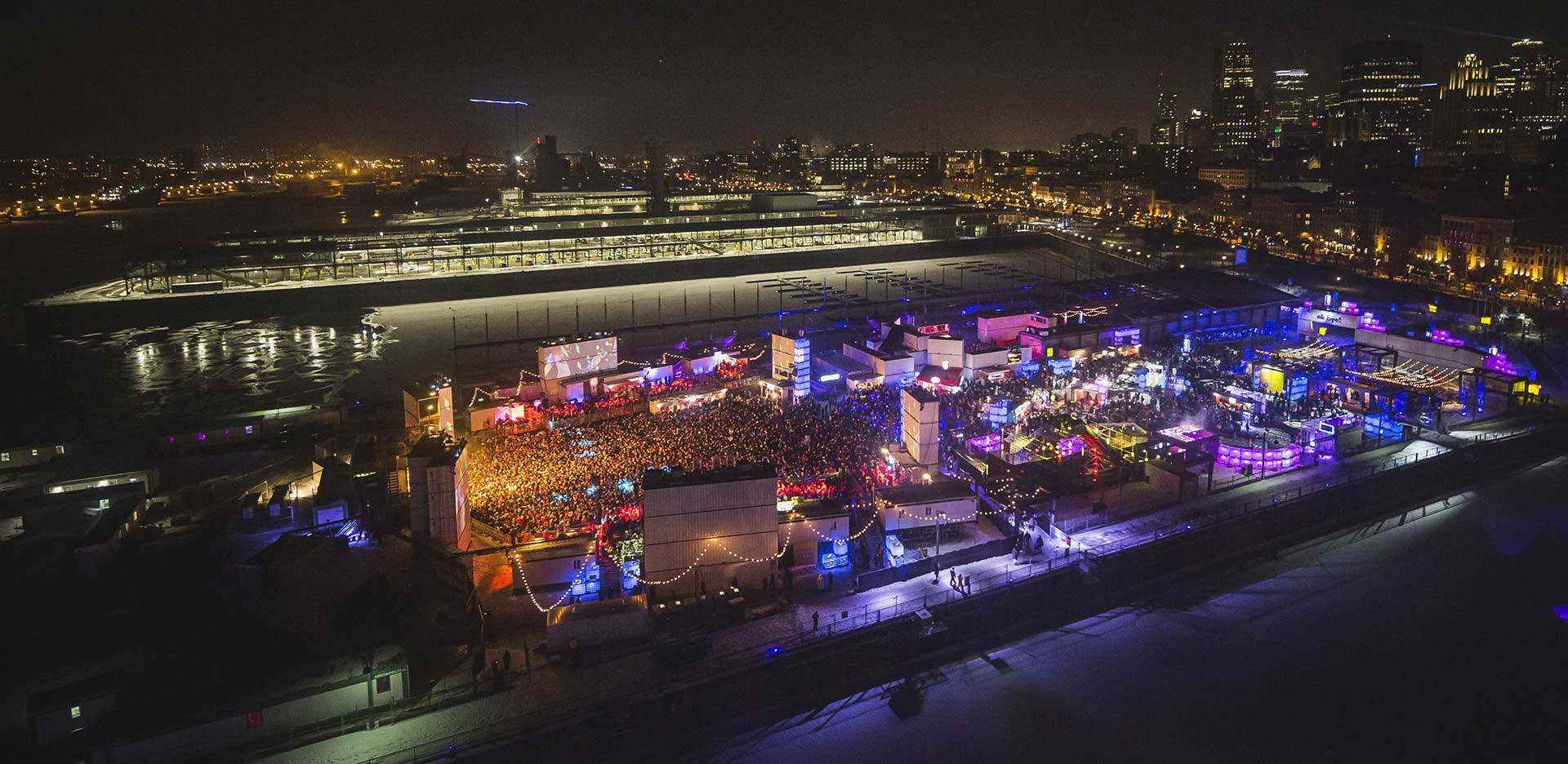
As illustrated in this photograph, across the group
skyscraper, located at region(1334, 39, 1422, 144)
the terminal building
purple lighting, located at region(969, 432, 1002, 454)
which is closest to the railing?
purple lighting, located at region(969, 432, 1002, 454)

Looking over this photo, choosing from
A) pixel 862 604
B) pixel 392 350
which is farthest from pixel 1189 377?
pixel 392 350

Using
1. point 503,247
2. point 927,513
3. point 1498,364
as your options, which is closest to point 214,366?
point 503,247

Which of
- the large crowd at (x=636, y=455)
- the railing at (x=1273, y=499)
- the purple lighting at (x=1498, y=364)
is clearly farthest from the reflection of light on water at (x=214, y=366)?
the purple lighting at (x=1498, y=364)

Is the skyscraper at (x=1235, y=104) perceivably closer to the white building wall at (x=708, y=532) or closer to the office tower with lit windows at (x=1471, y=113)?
the office tower with lit windows at (x=1471, y=113)

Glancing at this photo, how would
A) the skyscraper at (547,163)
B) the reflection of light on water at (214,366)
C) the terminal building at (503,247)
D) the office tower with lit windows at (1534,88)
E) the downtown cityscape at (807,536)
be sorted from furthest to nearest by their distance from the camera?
the skyscraper at (547,163), the office tower with lit windows at (1534,88), the terminal building at (503,247), the reflection of light on water at (214,366), the downtown cityscape at (807,536)

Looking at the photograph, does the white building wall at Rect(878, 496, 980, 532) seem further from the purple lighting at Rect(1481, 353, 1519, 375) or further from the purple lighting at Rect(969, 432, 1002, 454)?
the purple lighting at Rect(1481, 353, 1519, 375)

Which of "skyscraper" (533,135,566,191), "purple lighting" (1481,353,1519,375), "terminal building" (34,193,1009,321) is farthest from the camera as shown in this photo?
"skyscraper" (533,135,566,191)

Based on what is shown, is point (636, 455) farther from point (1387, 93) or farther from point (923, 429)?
point (1387, 93)
